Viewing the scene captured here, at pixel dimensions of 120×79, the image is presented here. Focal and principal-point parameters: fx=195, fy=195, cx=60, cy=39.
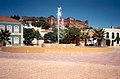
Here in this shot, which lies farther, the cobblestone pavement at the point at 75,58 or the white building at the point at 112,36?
the white building at the point at 112,36

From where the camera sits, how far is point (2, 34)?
43906 mm

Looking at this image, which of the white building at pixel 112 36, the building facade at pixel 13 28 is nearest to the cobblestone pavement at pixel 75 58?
the building facade at pixel 13 28

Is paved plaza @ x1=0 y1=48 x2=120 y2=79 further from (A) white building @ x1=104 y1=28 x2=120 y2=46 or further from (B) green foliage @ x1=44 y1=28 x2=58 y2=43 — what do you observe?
(A) white building @ x1=104 y1=28 x2=120 y2=46

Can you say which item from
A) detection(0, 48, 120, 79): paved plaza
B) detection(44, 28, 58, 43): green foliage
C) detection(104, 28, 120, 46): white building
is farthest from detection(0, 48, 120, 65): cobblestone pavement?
detection(104, 28, 120, 46): white building

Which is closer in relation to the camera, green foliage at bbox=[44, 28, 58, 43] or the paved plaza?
the paved plaza

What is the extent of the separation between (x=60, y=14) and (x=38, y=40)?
38.0m

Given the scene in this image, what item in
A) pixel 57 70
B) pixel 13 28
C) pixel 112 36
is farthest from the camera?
pixel 112 36

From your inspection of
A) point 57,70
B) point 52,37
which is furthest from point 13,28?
point 57,70

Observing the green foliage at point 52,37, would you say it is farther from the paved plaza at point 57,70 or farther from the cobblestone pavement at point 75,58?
the paved plaza at point 57,70

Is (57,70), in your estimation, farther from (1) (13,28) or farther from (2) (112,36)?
(2) (112,36)

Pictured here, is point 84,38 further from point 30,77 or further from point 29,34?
point 30,77

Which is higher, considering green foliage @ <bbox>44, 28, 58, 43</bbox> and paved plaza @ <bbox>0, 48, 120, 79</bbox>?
green foliage @ <bbox>44, 28, 58, 43</bbox>

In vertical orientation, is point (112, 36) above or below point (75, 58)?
above

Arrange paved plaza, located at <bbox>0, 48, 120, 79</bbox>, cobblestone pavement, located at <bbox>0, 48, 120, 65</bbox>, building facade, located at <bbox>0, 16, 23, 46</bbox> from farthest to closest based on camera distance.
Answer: building facade, located at <bbox>0, 16, 23, 46</bbox>, cobblestone pavement, located at <bbox>0, 48, 120, 65</bbox>, paved plaza, located at <bbox>0, 48, 120, 79</bbox>
